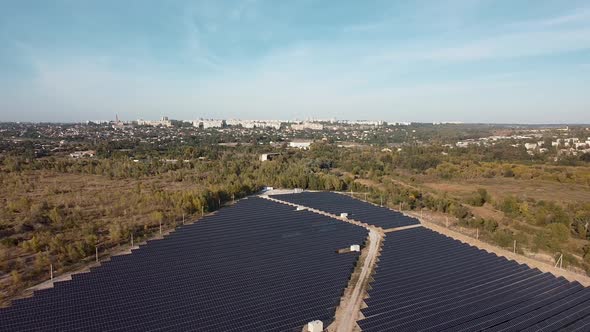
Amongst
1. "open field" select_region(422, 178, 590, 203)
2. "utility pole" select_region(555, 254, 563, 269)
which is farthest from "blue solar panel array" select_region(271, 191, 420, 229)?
"open field" select_region(422, 178, 590, 203)

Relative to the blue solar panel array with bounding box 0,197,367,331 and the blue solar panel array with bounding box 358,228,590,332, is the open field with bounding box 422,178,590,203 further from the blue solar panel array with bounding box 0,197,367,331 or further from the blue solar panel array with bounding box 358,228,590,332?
the blue solar panel array with bounding box 0,197,367,331

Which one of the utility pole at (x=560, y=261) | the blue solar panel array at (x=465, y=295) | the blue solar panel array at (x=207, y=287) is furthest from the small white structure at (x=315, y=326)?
the utility pole at (x=560, y=261)

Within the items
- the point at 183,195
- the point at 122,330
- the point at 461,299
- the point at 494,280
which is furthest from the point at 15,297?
the point at 494,280

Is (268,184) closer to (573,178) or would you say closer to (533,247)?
(533,247)

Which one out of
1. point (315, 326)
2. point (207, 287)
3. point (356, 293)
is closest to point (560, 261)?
point (356, 293)

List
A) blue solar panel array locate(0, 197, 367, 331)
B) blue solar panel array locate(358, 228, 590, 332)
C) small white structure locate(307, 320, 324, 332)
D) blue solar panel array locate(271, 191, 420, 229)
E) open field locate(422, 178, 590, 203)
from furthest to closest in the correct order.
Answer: open field locate(422, 178, 590, 203)
blue solar panel array locate(271, 191, 420, 229)
blue solar panel array locate(358, 228, 590, 332)
blue solar panel array locate(0, 197, 367, 331)
small white structure locate(307, 320, 324, 332)

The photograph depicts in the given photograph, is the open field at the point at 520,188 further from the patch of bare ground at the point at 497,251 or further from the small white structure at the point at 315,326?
the small white structure at the point at 315,326
